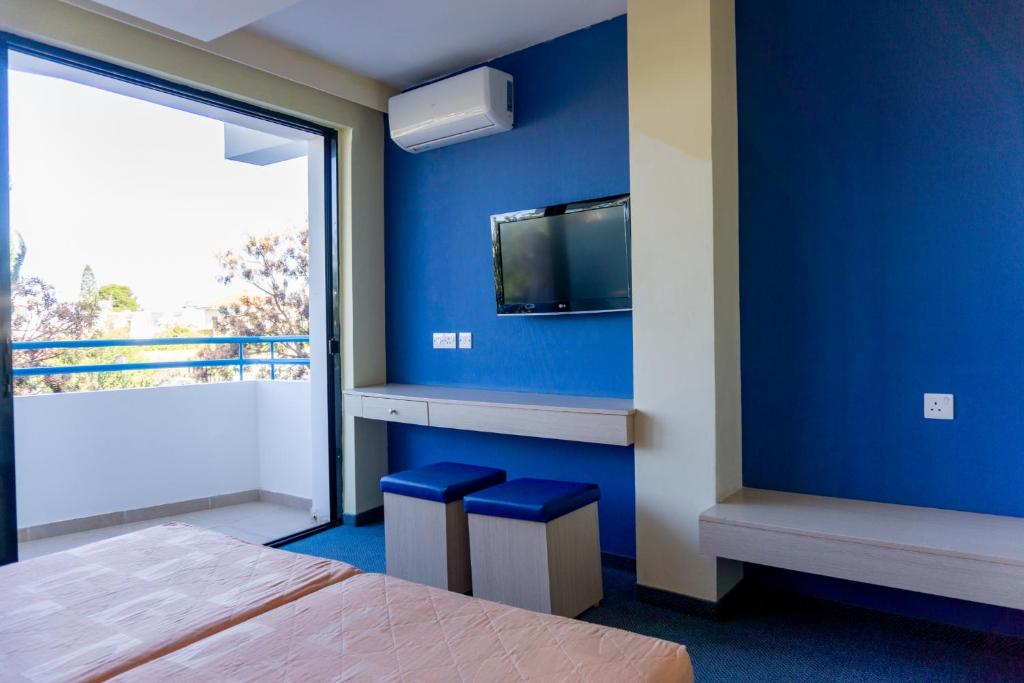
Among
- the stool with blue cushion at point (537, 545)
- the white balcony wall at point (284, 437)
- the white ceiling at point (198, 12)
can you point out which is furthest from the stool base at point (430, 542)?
the white ceiling at point (198, 12)

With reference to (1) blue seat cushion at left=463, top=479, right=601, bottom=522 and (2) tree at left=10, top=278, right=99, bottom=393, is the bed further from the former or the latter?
(2) tree at left=10, top=278, right=99, bottom=393

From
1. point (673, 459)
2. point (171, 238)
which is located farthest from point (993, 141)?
point (171, 238)

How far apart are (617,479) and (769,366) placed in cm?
93

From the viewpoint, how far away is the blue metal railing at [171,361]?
4105mm

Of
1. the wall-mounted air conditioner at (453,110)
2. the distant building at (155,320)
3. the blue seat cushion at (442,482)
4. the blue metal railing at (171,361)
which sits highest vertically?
the wall-mounted air conditioner at (453,110)

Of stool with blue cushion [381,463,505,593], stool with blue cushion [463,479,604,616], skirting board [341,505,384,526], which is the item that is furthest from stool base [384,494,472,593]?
skirting board [341,505,384,526]

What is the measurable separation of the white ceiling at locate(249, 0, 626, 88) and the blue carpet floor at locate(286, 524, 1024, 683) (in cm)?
275

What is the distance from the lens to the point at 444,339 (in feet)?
13.1

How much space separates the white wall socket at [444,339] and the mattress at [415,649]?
2.45 m

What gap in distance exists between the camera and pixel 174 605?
158 centimetres

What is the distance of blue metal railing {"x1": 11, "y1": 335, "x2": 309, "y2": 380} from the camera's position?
4.11m

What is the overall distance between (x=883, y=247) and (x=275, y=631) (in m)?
2.50

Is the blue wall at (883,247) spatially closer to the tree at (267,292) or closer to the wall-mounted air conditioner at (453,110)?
the wall-mounted air conditioner at (453,110)

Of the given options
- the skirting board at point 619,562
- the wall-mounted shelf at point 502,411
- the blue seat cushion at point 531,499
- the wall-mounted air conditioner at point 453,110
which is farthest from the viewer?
the wall-mounted air conditioner at point 453,110
